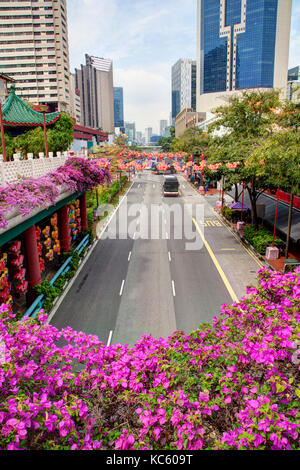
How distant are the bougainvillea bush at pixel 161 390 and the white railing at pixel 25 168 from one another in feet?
21.5

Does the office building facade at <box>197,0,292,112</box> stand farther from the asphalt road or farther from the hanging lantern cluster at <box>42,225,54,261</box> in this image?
the hanging lantern cluster at <box>42,225,54,261</box>

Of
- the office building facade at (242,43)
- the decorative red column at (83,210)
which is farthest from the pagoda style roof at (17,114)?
the office building facade at (242,43)

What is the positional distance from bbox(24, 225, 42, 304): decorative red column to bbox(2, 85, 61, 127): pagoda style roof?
1664cm

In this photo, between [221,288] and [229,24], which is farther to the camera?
[229,24]

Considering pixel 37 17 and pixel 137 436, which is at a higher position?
pixel 37 17

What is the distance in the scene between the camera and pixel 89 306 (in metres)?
16.5

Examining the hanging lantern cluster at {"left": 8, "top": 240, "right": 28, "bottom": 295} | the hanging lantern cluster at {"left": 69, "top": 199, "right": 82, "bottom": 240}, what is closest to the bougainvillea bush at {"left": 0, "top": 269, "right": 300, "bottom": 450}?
the hanging lantern cluster at {"left": 8, "top": 240, "right": 28, "bottom": 295}

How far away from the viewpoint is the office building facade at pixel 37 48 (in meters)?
93.8

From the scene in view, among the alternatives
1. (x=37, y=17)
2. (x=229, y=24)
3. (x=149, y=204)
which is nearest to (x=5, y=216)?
(x=149, y=204)

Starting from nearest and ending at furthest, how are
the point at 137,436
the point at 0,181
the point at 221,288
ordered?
1. the point at 137,436
2. the point at 0,181
3. the point at 221,288

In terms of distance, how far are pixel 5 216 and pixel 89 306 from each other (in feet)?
25.0

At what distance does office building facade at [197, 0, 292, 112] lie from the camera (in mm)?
160750
